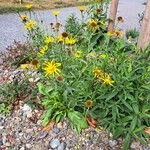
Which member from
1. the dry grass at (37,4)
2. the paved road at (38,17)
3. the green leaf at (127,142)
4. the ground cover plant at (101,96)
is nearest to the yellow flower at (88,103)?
the ground cover plant at (101,96)

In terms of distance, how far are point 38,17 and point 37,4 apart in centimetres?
220

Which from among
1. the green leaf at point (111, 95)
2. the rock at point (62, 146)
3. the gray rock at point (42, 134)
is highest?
the green leaf at point (111, 95)

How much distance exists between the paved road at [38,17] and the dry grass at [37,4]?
1.53ft

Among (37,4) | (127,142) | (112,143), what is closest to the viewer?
(127,142)

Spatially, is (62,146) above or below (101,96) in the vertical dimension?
below

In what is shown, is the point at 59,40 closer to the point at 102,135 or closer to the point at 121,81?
the point at 121,81

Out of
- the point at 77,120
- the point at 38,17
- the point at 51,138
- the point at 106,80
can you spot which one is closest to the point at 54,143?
the point at 51,138

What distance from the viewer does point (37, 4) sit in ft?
40.0

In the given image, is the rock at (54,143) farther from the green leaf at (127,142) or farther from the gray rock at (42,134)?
the green leaf at (127,142)

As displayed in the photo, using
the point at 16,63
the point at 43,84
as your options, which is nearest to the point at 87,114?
the point at 43,84

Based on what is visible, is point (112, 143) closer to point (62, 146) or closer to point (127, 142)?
point (127, 142)

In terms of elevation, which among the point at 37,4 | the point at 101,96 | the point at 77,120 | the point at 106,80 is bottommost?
the point at 37,4

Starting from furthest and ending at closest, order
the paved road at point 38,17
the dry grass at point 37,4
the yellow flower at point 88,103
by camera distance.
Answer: the dry grass at point 37,4, the paved road at point 38,17, the yellow flower at point 88,103

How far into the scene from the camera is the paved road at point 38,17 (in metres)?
8.16
